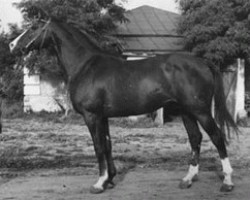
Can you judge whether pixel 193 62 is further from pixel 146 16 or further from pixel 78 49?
pixel 146 16

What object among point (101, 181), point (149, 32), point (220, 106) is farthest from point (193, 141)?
point (149, 32)

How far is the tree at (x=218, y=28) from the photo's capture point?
15.7 metres

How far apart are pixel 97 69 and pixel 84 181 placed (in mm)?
1708

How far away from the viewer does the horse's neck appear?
5.96 metres

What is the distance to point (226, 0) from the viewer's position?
16.3 m

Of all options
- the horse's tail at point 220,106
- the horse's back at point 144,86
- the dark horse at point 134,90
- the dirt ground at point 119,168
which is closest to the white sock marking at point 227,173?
the dark horse at point 134,90

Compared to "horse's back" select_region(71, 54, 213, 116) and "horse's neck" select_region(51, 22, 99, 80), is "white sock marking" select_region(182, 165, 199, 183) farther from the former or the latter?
"horse's neck" select_region(51, 22, 99, 80)

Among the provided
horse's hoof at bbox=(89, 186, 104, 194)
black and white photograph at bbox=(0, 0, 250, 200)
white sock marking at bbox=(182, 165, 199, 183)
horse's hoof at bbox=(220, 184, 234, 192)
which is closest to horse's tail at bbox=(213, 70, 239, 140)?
black and white photograph at bbox=(0, 0, 250, 200)

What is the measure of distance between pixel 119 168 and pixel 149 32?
46.2 feet

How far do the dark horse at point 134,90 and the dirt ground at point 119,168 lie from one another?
317 millimetres

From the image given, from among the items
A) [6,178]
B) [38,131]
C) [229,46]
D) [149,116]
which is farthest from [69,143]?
[229,46]

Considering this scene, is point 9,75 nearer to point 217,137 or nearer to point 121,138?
point 121,138

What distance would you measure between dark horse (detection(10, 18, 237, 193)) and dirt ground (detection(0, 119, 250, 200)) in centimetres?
32

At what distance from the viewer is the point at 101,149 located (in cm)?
575
